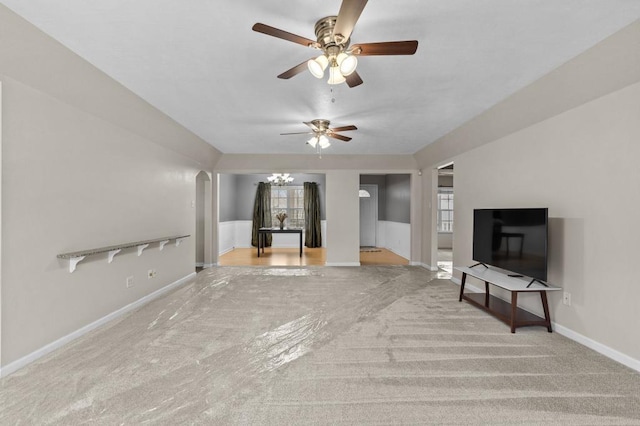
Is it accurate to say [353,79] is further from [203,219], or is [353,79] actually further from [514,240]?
[203,219]

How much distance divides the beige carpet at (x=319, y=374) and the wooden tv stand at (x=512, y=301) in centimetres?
11

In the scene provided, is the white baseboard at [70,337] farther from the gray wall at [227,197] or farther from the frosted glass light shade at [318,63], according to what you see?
the gray wall at [227,197]

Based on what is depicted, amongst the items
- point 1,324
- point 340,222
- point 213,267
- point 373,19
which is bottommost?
point 213,267

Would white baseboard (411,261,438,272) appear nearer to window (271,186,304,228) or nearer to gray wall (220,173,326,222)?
gray wall (220,173,326,222)

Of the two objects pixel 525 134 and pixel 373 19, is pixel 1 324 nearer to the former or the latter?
pixel 373 19

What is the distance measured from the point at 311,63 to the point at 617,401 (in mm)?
2897

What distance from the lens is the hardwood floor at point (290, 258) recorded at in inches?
268

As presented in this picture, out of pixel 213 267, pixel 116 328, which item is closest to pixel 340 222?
pixel 213 267

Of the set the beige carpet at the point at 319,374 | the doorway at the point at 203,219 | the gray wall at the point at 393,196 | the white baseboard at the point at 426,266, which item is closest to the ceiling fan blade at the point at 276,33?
the beige carpet at the point at 319,374

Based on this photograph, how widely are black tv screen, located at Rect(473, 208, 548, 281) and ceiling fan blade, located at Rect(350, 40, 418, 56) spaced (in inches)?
82.5

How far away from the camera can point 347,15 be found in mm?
1541

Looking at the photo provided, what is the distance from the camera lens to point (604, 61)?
2164 millimetres

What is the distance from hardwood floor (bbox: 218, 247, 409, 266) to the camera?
680cm

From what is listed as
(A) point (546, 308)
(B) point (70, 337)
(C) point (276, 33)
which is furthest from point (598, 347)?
(B) point (70, 337)
